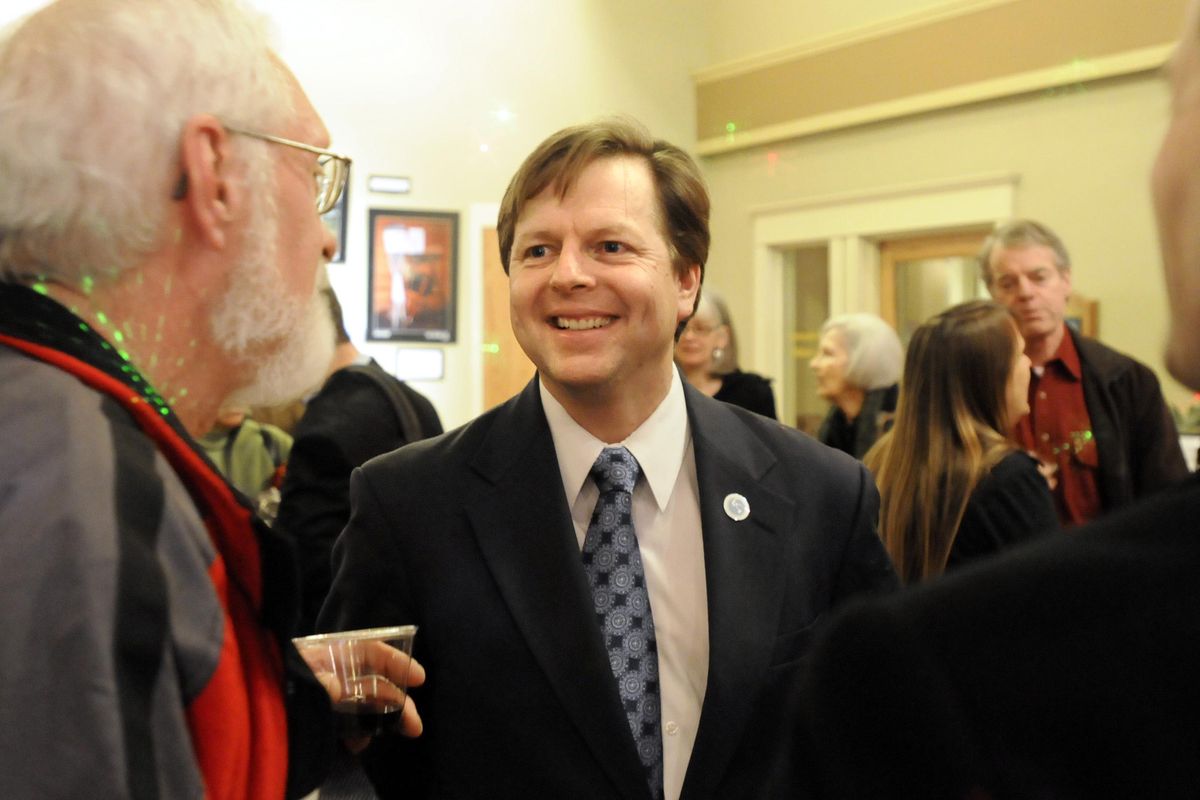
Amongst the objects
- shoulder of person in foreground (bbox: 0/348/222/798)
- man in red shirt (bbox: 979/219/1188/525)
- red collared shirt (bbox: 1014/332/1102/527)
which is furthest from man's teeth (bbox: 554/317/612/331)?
red collared shirt (bbox: 1014/332/1102/527)

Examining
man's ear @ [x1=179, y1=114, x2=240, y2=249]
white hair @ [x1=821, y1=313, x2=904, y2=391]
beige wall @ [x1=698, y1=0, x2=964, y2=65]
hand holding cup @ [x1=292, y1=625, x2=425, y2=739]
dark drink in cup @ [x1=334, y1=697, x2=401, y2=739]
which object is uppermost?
beige wall @ [x1=698, y1=0, x2=964, y2=65]

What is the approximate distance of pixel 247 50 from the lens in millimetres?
1361

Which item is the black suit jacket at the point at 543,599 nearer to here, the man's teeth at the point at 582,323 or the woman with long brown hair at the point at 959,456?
the man's teeth at the point at 582,323

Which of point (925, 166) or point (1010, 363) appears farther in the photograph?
point (925, 166)

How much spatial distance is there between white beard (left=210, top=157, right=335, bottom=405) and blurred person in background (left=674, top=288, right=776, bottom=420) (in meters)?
3.54

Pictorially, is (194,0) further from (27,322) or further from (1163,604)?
(1163,604)

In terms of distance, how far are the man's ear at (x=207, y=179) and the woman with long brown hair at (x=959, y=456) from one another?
6.64 ft

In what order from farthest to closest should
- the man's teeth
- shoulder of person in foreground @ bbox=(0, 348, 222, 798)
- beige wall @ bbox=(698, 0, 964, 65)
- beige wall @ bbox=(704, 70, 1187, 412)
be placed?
1. beige wall @ bbox=(698, 0, 964, 65)
2. beige wall @ bbox=(704, 70, 1187, 412)
3. the man's teeth
4. shoulder of person in foreground @ bbox=(0, 348, 222, 798)

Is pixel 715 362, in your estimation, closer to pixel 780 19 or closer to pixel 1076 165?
pixel 1076 165

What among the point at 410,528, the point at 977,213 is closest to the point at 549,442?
the point at 410,528

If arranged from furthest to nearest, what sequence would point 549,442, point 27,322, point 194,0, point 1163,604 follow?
point 549,442, point 194,0, point 27,322, point 1163,604

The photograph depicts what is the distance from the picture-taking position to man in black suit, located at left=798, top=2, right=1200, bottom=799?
62 centimetres

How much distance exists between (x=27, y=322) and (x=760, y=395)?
13.7 ft

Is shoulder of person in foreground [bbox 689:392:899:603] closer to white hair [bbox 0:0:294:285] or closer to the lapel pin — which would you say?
the lapel pin
